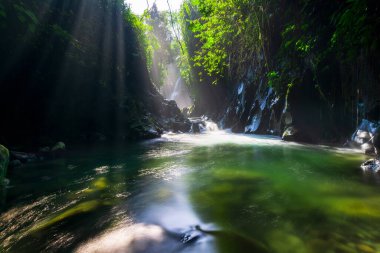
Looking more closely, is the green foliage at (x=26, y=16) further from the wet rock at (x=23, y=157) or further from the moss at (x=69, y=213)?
the moss at (x=69, y=213)

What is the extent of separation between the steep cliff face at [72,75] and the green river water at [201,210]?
730cm

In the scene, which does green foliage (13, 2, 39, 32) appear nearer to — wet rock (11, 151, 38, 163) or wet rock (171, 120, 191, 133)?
wet rock (11, 151, 38, 163)

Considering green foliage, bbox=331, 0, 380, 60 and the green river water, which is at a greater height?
green foliage, bbox=331, 0, 380, 60

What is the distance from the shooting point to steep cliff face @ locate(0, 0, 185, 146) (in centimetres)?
1160

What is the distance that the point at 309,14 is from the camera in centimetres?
760

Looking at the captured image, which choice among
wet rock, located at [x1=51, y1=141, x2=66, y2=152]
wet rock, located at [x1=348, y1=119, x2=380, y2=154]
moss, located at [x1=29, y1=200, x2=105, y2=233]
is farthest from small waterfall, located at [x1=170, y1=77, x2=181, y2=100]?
moss, located at [x1=29, y1=200, x2=105, y2=233]

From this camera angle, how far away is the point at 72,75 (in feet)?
50.9

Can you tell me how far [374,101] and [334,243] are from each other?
24.5 ft

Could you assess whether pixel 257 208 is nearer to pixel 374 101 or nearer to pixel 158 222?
pixel 158 222

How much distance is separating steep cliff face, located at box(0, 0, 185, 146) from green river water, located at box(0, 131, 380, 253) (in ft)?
24.0

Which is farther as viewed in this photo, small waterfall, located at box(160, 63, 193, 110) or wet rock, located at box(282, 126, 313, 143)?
small waterfall, located at box(160, 63, 193, 110)

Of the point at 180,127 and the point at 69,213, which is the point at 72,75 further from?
the point at 69,213

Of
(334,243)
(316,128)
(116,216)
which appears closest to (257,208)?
(334,243)

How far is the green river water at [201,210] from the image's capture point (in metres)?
2.84
